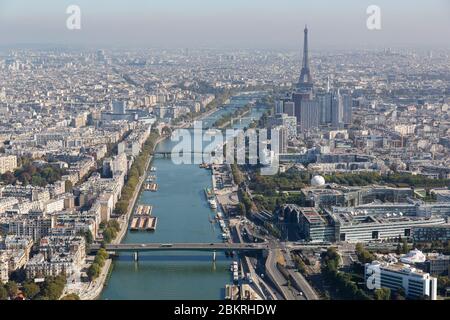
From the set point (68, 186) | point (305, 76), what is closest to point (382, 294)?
point (68, 186)

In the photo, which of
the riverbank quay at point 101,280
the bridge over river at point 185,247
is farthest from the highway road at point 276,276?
the riverbank quay at point 101,280

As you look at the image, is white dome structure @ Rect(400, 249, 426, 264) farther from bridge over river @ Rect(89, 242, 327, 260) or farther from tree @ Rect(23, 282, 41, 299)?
tree @ Rect(23, 282, 41, 299)

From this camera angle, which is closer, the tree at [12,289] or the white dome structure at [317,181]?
the tree at [12,289]

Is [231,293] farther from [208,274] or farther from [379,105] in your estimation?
[379,105]

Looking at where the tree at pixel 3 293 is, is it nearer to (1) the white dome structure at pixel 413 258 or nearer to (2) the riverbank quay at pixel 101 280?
(2) the riverbank quay at pixel 101 280

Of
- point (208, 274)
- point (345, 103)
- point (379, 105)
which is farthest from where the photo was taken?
point (379, 105)

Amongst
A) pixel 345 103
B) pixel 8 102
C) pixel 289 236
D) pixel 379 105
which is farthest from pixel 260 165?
pixel 8 102
